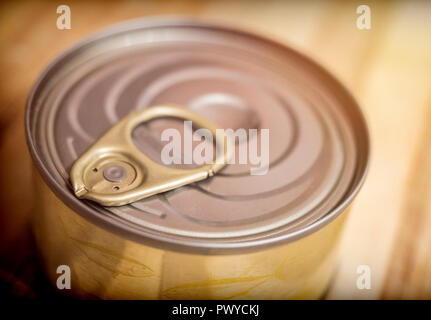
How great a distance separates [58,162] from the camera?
29.4 inches

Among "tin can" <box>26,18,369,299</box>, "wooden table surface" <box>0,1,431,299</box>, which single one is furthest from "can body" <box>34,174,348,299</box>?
"wooden table surface" <box>0,1,431,299</box>

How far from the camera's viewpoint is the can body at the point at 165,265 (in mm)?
666

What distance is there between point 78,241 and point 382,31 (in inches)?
42.2

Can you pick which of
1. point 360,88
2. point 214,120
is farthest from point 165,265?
point 360,88

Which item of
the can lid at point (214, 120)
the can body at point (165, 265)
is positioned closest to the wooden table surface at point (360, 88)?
the can lid at point (214, 120)

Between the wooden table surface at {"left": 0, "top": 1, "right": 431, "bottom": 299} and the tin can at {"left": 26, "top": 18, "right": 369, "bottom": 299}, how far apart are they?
0.32 ft

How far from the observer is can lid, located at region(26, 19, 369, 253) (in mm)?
698

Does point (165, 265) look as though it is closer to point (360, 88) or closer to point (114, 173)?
point (114, 173)

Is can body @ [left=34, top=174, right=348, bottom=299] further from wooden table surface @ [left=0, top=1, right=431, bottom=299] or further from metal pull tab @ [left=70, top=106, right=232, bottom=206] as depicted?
wooden table surface @ [left=0, top=1, right=431, bottom=299]

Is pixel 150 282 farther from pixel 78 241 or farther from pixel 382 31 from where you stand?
pixel 382 31

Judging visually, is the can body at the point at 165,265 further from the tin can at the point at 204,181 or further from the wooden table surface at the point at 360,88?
the wooden table surface at the point at 360,88

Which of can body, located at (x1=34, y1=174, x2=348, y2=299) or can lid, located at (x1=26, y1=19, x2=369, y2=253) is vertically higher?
can lid, located at (x1=26, y1=19, x2=369, y2=253)

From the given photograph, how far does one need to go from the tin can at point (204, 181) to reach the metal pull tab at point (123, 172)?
17 mm

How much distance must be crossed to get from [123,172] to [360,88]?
743mm
